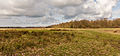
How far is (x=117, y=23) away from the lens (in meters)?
199

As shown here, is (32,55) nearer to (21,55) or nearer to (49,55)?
(21,55)

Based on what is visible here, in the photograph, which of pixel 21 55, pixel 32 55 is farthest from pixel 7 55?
pixel 32 55

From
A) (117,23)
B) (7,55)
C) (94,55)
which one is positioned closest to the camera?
(7,55)

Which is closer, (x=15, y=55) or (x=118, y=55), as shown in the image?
(x=15, y=55)

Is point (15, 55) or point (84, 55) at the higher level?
point (15, 55)

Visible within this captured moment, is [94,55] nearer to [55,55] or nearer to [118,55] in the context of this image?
[118,55]

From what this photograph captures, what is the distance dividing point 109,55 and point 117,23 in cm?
22249

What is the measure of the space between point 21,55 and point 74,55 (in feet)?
21.6

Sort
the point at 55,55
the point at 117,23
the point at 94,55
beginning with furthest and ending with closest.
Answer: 1. the point at 117,23
2. the point at 94,55
3. the point at 55,55

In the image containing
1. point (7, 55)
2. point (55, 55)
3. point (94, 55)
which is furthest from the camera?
point (94, 55)

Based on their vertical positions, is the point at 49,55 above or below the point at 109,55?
above

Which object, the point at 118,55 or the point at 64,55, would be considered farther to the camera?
the point at 118,55

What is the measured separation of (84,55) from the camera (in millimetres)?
11859

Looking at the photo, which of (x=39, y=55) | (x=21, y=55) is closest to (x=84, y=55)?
(x=39, y=55)
